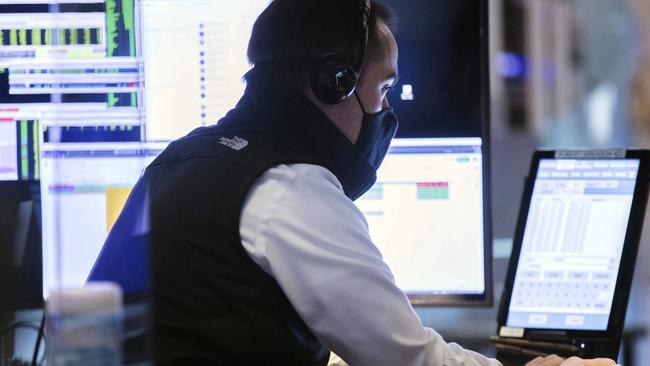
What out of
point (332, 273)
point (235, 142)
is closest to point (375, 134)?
point (235, 142)

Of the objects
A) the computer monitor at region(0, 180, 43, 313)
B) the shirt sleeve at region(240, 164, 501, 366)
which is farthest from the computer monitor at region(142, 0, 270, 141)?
the shirt sleeve at region(240, 164, 501, 366)

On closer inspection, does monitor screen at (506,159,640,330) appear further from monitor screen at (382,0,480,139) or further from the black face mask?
the black face mask

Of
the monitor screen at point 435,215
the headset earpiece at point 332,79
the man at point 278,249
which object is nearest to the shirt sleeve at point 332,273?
the man at point 278,249

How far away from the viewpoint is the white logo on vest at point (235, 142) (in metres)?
1.47

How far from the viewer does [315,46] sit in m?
1.56

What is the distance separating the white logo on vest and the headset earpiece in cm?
14

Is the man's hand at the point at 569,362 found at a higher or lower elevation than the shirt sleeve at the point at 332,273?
lower

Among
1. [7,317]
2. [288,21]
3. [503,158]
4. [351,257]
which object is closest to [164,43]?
[288,21]

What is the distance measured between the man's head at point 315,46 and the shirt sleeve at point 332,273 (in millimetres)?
214

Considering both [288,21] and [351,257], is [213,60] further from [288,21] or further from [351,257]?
[351,257]

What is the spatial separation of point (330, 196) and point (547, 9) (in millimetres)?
8116

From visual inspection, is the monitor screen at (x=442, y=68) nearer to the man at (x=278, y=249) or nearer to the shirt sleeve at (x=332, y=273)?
the man at (x=278, y=249)

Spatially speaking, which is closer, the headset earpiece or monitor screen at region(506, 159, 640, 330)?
the headset earpiece

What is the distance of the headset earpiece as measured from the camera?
5.04ft
